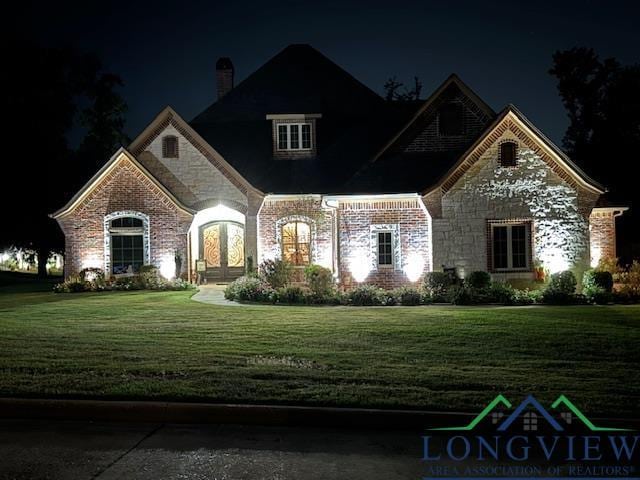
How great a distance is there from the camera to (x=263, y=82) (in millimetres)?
28359

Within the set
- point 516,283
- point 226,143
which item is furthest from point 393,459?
point 226,143

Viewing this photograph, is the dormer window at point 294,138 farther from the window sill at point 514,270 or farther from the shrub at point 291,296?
the window sill at point 514,270

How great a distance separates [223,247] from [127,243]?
3.94 m

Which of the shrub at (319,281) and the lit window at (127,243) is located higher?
the lit window at (127,243)

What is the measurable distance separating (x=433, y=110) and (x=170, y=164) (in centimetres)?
1012

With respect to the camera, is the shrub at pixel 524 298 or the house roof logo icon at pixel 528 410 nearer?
the house roof logo icon at pixel 528 410

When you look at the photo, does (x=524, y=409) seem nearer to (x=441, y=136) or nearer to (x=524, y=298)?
(x=524, y=298)

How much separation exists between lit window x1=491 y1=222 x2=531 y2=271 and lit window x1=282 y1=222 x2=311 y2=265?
23.1ft

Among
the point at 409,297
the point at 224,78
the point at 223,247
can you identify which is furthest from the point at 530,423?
the point at 224,78

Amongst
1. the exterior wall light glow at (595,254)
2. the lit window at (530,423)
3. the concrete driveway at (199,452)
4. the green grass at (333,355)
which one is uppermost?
the exterior wall light glow at (595,254)

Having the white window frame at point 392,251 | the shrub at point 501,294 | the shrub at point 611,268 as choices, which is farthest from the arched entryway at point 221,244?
the shrub at point 611,268

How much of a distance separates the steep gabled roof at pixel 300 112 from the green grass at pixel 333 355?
991cm

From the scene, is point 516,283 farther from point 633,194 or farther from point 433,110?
point 633,194

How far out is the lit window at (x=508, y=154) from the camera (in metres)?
19.9
